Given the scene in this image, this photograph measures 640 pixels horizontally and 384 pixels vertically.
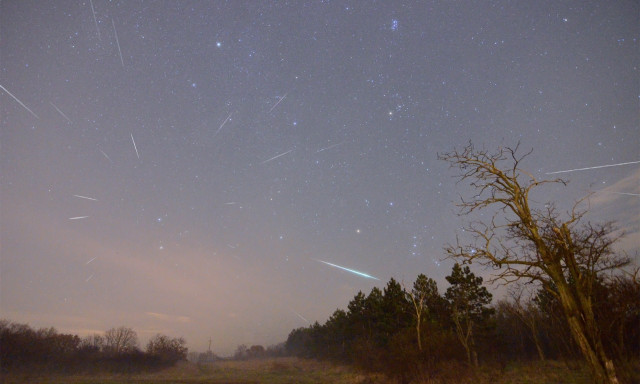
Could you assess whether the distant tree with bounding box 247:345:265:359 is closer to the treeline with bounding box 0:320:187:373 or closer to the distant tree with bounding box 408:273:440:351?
the treeline with bounding box 0:320:187:373

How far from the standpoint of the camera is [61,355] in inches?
1642

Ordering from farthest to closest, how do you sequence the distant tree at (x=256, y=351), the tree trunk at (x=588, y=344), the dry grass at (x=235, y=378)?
1. the distant tree at (x=256, y=351)
2. the dry grass at (x=235, y=378)
3. the tree trunk at (x=588, y=344)

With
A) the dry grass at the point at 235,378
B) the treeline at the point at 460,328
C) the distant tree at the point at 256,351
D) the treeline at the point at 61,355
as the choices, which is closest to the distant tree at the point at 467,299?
the treeline at the point at 460,328

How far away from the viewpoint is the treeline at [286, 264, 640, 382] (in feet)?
56.8

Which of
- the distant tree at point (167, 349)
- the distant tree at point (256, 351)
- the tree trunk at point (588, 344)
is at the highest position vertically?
the tree trunk at point (588, 344)

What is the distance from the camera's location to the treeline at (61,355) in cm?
3622

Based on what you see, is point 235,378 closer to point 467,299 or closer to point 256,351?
point 467,299

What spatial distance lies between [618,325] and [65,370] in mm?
62252

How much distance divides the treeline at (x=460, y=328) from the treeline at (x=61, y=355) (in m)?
34.4

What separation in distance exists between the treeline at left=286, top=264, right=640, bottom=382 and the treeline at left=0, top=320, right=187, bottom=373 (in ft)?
113

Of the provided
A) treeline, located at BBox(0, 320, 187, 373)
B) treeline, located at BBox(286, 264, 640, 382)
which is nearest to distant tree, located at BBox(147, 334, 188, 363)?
treeline, located at BBox(0, 320, 187, 373)

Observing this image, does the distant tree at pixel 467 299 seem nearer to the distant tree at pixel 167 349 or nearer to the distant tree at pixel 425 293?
the distant tree at pixel 425 293

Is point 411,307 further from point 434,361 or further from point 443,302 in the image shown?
point 434,361

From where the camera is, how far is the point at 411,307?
113 feet
